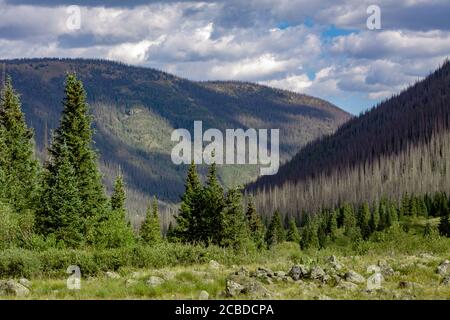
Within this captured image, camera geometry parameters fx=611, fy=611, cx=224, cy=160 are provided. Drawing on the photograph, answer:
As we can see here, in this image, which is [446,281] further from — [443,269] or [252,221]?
[252,221]

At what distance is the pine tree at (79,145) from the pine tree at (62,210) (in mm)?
3252

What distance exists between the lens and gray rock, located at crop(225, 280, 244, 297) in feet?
47.8

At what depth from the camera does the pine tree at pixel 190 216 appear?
194ft

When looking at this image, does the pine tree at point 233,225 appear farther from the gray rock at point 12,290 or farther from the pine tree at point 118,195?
the gray rock at point 12,290

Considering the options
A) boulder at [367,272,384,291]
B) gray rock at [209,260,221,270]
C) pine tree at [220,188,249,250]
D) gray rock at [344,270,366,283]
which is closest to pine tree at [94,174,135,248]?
pine tree at [220,188,249,250]

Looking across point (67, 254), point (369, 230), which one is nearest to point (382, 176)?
point (369, 230)

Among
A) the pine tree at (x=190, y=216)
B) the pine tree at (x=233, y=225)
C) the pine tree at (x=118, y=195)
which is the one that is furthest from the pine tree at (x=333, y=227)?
the pine tree at (x=233, y=225)

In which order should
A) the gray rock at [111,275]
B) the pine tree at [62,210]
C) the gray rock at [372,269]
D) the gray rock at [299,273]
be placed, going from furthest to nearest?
the pine tree at [62,210]
the gray rock at [111,275]
the gray rock at [372,269]
the gray rock at [299,273]

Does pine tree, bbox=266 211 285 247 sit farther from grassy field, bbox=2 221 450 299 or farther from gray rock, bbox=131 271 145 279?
gray rock, bbox=131 271 145 279

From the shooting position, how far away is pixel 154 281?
16.8 meters

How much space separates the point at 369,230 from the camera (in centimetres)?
11325

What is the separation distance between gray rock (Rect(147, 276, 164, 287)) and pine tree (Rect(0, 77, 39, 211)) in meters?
34.1
